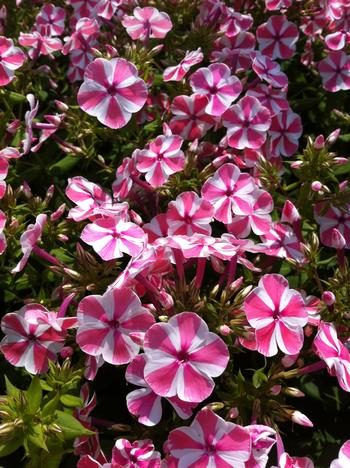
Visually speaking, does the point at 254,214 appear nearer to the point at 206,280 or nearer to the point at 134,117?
the point at 206,280

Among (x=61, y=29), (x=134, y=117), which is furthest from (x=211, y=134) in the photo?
(x=61, y=29)

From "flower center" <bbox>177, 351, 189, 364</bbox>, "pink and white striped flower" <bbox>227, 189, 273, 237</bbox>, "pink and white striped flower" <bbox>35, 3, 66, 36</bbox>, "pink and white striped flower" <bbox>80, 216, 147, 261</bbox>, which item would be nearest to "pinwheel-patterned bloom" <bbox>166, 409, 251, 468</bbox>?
"flower center" <bbox>177, 351, 189, 364</bbox>

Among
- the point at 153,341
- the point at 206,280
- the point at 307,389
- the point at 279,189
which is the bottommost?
the point at 307,389

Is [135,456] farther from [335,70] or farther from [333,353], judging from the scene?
[335,70]

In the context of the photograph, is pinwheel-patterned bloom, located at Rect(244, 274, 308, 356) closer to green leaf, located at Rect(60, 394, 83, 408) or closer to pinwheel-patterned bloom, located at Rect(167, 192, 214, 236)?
pinwheel-patterned bloom, located at Rect(167, 192, 214, 236)

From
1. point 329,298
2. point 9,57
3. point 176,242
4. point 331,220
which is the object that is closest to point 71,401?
point 176,242

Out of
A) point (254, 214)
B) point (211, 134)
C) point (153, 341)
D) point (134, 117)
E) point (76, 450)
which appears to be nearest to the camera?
point (153, 341)
